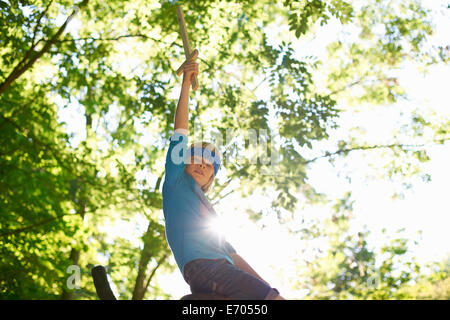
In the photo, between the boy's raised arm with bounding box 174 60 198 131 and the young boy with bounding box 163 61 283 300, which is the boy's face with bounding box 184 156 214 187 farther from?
the boy's raised arm with bounding box 174 60 198 131

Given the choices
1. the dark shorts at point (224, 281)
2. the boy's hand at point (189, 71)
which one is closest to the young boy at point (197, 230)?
the dark shorts at point (224, 281)

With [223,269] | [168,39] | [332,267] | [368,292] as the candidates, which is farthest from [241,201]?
[223,269]

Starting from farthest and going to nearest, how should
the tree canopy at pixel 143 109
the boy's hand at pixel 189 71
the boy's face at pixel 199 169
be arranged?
1. the tree canopy at pixel 143 109
2. the boy's hand at pixel 189 71
3. the boy's face at pixel 199 169

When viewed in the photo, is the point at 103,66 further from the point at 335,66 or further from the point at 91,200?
the point at 335,66

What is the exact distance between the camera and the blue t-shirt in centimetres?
207

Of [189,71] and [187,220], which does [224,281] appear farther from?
[189,71]

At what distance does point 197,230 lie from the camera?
2.13 meters

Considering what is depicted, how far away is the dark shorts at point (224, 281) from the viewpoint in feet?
6.23

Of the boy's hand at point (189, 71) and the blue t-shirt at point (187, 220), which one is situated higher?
the boy's hand at point (189, 71)

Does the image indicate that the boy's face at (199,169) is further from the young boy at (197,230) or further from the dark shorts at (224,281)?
the dark shorts at (224,281)

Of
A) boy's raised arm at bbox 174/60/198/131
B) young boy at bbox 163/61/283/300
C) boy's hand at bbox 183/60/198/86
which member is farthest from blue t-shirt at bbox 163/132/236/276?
boy's hand at bbox 183/60/198/86

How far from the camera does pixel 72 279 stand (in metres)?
9.17

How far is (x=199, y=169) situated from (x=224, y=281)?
33.2 inches

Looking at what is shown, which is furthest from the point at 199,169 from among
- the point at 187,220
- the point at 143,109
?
the point at 143,109
